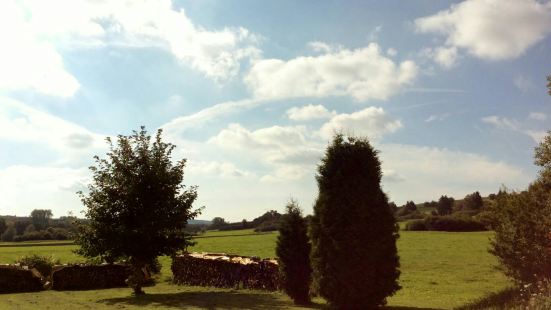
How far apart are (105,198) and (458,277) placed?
22907 mm

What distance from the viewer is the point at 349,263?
15109mm

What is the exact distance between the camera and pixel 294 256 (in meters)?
18.8

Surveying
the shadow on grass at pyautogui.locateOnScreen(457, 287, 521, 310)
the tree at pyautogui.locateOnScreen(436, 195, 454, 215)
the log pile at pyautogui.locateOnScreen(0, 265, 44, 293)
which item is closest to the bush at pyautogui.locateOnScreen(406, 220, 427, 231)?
the tree at pyautogui.locateOnScreen(436, 195, 454, 215)

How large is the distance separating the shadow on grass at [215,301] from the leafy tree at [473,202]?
103 m

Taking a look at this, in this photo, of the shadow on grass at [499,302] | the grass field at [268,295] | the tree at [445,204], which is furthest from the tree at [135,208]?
the tree at [445,204]

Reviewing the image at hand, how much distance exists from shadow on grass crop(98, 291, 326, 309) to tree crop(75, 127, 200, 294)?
2553 mm

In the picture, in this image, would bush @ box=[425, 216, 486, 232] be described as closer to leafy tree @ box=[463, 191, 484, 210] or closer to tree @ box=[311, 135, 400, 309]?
leafy tree @ box=[463, 191, 484, 210]

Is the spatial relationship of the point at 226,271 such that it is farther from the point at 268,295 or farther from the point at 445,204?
the point at 445,204

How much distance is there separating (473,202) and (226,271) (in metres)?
104

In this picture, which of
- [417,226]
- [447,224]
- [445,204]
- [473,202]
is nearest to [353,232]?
[447,224]

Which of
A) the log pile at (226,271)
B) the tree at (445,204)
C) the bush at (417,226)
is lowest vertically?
the log pile at (226,271)

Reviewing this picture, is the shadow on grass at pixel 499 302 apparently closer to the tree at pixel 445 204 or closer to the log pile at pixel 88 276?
the log pile at pixel 88 276

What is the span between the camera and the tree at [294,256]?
18672 mm

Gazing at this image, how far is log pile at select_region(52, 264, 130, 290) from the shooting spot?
92.0ft
